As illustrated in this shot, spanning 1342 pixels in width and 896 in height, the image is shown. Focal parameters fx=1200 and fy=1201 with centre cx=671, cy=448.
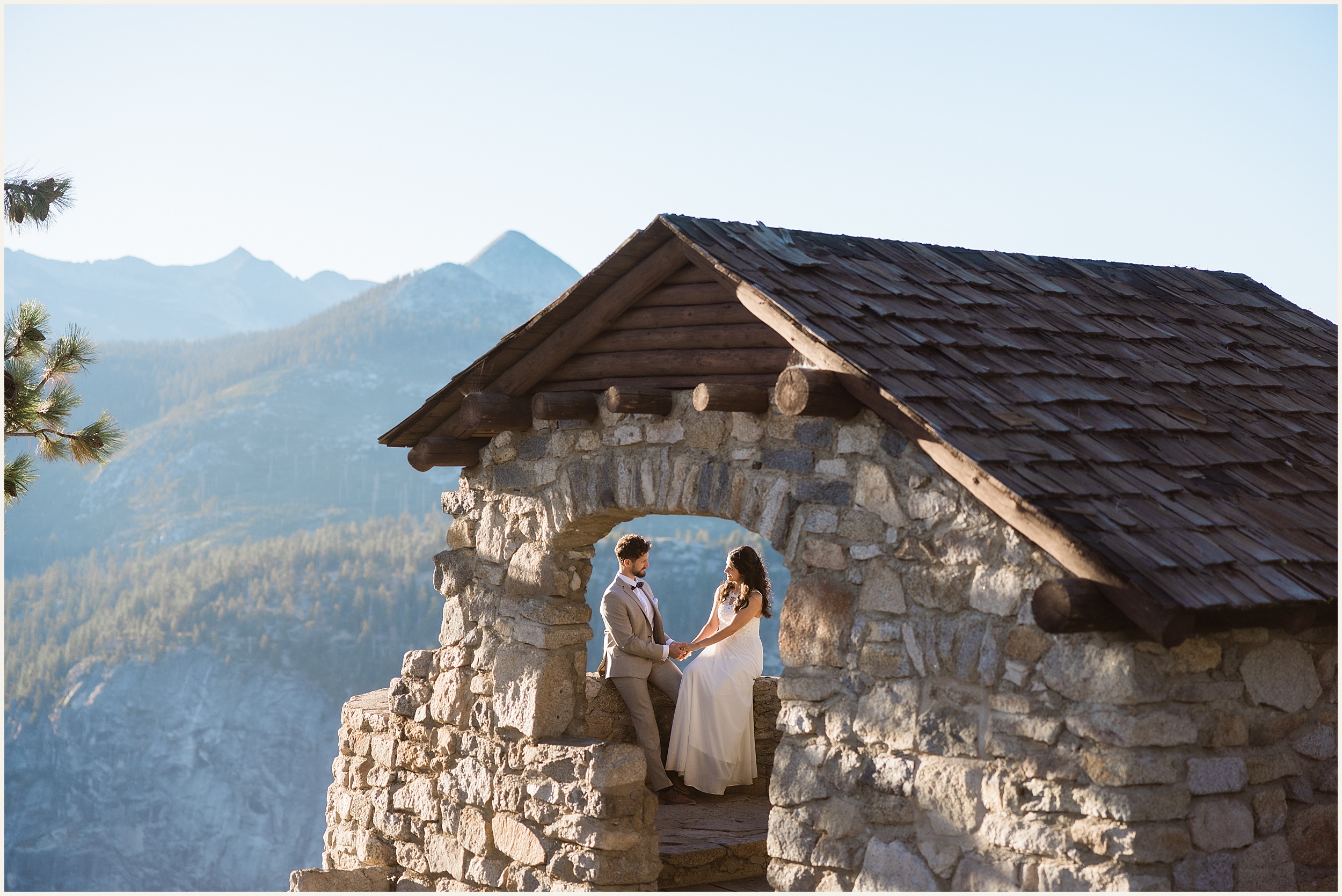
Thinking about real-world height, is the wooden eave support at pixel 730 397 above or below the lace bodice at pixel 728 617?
above

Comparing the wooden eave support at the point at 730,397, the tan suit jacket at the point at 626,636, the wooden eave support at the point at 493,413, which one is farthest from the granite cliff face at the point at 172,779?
the wooden eave support at the point at 730,397

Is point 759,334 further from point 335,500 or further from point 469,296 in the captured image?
point 469,296

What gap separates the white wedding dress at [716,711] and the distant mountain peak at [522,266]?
265ft

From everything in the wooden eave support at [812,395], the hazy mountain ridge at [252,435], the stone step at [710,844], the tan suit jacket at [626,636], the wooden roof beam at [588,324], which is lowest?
the stone step at [710,844]

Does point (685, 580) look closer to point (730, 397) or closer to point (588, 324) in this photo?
point (588, 324)

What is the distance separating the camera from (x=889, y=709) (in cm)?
448

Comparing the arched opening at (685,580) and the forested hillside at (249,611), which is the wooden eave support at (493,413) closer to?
the arched opening at (685,580)

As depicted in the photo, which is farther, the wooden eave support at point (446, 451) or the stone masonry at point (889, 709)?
the wooden eave support at point (446, 451)

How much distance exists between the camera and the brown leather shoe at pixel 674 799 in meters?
6.93

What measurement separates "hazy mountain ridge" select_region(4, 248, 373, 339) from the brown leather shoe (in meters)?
65.4

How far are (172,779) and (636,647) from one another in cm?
4132

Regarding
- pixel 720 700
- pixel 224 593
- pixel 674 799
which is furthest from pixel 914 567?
pixel 224 593

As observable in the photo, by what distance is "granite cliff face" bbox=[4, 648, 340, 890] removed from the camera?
3956 centimetres

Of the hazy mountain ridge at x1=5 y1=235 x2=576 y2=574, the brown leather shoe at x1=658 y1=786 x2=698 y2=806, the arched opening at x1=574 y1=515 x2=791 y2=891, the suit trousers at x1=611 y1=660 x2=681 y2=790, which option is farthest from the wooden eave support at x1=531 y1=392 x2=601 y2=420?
the hazy mountain ridge at x1=5 y1=235 x2=576 y2=574
